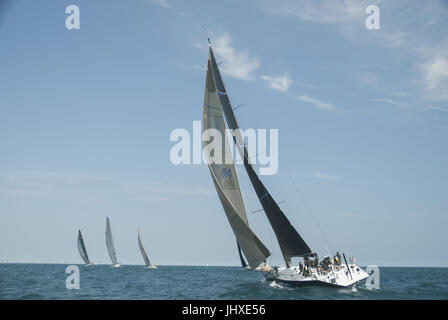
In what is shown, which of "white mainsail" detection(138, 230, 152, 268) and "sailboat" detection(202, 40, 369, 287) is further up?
"sailboat" detection(202, 40, 369, 287)

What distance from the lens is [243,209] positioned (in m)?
28.3

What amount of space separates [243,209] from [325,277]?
24.5ft

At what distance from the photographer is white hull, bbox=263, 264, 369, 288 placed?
955 inches

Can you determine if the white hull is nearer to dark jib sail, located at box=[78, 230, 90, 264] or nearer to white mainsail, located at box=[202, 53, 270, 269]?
white mainsail, located at box=[202, 53, 270, 269]

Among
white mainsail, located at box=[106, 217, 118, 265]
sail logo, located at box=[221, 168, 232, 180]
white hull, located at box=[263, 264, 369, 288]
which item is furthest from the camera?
white mainsail, located at box=[106, 217, 118, 265]

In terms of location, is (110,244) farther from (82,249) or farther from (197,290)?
(197,290)

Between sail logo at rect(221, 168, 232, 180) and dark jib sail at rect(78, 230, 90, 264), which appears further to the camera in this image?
dark jib sail at rect(78, 230, 90, 264)

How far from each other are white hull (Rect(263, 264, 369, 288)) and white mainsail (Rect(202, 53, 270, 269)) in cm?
264

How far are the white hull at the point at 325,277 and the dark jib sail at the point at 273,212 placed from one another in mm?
1471

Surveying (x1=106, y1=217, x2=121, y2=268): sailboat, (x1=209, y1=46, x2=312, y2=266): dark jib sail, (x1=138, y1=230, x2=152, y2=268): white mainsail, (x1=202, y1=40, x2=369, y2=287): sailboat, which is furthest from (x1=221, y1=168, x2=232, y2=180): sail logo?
(x1=106, y1=217, x2=121, y2=268): sailboat
